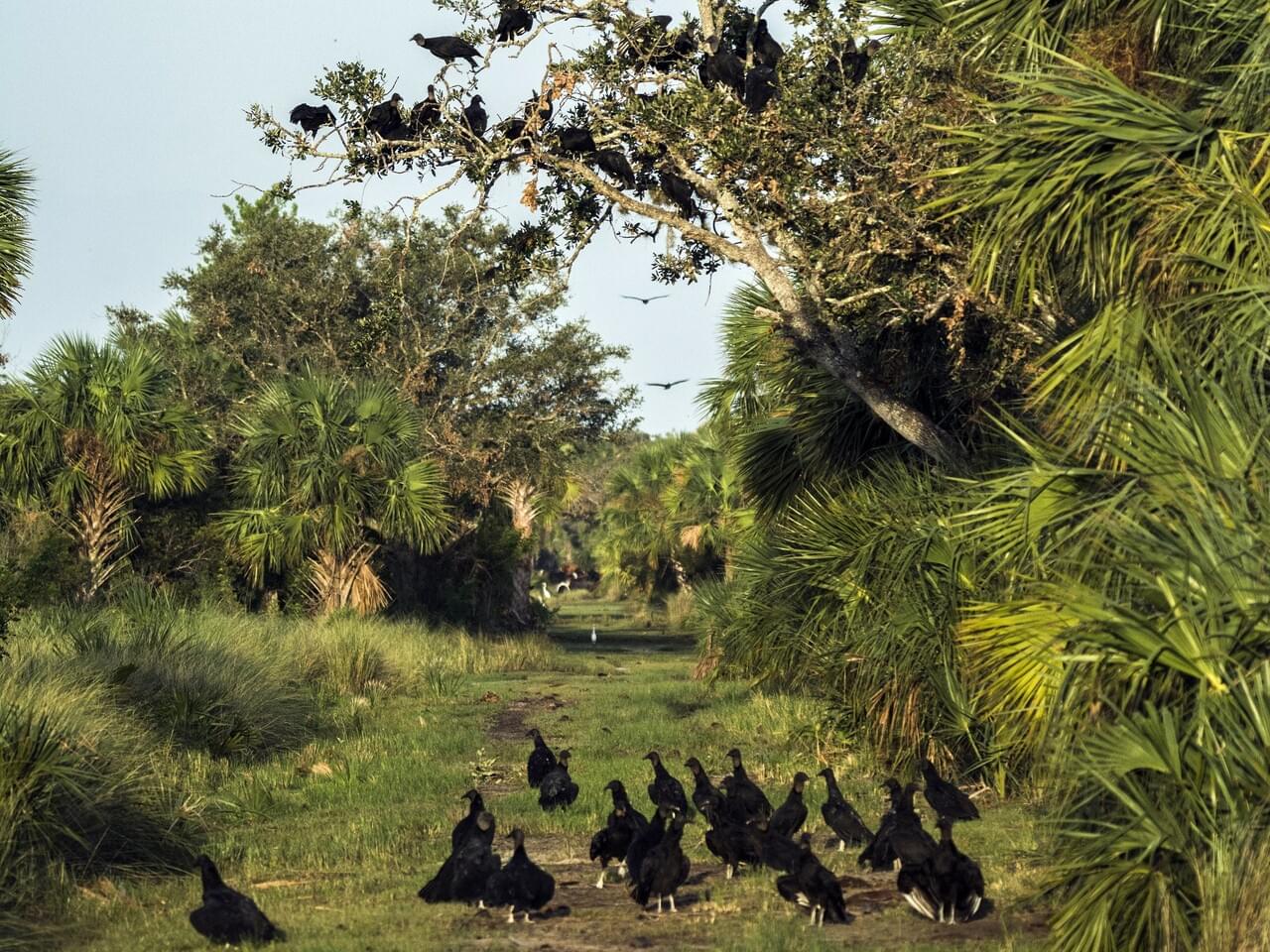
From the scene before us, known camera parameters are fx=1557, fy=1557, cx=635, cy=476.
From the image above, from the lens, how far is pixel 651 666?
30.5m

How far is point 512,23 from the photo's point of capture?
1339cm

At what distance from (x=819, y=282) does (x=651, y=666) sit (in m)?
17.5

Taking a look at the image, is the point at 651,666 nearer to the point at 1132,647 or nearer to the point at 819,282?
the point at 819,282

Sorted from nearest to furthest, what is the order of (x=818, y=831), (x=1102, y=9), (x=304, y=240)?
1. (x=1102, y=9)
2. (x=818, y=831)
3. (x=304, y=240)

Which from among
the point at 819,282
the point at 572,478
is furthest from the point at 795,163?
the point at 572,478

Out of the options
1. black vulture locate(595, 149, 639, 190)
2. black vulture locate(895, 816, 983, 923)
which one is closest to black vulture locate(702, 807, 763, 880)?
black vulture locate(895, 816, 983, 923)

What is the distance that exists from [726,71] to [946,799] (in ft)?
21.2

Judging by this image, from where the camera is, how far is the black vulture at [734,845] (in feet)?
32.7

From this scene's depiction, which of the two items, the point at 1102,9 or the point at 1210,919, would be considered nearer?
the point at 1210,919

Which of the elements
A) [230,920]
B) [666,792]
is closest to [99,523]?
[666,792]

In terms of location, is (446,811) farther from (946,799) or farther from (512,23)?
(512,23)

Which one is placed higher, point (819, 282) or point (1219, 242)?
point (819, 282)

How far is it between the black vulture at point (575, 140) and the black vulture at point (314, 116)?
2.02m

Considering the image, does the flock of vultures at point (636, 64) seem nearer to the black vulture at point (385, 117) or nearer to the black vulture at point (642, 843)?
the black vulture at point (385, 117)
